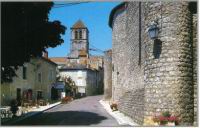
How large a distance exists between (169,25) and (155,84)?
77.1 inches

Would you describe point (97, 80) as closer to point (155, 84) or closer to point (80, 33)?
point (80, 33)

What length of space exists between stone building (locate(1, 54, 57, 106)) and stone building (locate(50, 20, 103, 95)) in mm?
13782

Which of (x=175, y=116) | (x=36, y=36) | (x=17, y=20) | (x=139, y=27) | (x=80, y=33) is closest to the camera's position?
(x=175, y=116)

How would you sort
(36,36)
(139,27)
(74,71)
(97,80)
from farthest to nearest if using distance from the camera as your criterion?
1. (97,80)
2. (74,71)
3. (139,27)
4. (36,36)

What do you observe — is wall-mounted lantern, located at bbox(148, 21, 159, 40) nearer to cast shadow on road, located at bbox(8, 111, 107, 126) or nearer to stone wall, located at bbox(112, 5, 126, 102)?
cast shadow on road, located at bbox(8, 111, 107, 126)

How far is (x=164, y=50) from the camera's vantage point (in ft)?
42.0

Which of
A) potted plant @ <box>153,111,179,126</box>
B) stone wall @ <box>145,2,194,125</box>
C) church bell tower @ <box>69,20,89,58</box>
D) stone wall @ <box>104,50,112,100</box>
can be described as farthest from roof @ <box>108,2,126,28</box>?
church bell tower @ <box>69,20,89,58</box>

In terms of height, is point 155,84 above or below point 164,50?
below

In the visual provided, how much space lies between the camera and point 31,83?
128ft

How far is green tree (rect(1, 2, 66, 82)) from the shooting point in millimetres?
14228

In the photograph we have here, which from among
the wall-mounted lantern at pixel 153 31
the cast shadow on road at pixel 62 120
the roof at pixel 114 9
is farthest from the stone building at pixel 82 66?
the wall-mounted lantern at pixel 153 31

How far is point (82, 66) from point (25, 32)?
60587 millimetres

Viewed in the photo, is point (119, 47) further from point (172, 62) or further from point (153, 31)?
point (172, 62)

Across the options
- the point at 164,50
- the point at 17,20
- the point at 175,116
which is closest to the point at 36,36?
the point at 17,20
